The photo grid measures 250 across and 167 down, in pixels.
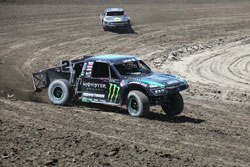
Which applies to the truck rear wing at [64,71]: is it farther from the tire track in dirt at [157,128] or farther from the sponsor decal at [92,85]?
the tire track in dirt at [157,128]

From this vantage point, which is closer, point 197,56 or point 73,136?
point 73,136

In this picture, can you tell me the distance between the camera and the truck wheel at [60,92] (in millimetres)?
13148

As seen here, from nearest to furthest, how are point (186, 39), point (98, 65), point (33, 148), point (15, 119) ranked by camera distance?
point (33, 148), point (15, 119), point (98, 65), point (186, 39)

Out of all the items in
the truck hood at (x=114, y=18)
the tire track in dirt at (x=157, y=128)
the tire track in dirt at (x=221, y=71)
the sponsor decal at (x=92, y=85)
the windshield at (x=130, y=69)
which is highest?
the truck hood at (x=114, y=18)

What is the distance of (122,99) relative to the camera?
12078mm

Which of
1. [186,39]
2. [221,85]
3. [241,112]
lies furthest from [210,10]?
[241,112]

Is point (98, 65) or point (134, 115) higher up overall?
point (98, 65)

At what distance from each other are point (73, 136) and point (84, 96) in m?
3.68

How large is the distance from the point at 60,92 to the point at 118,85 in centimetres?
226

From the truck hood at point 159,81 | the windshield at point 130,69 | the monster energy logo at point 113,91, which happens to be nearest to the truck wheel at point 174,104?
the truck hood at point 159,81

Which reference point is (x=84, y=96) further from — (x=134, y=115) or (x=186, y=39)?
(x=186, y=39)

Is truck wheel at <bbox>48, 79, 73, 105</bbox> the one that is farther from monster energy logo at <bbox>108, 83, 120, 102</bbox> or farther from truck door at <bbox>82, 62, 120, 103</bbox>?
monster energy logo at <bbox>108, 83, 120, 102</bbox>

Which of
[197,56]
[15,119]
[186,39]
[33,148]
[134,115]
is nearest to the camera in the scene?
[33,148]

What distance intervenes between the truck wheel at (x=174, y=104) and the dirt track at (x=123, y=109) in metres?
0.28
